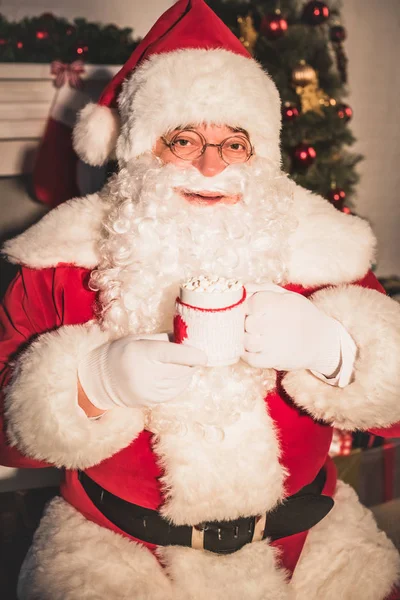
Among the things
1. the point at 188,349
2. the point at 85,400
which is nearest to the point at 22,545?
the point at 85,400

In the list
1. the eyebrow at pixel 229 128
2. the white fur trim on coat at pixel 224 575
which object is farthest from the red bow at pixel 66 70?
the white fur trim on coat at pixel 224 575

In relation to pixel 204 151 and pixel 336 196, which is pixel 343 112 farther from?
pixel 204 151

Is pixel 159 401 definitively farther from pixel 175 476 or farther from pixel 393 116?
pixel 393 116

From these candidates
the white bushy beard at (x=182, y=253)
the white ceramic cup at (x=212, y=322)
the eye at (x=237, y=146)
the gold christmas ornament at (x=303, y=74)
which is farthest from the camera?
the gold christmas ornament at (x=303, y=74)

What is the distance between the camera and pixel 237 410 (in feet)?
3.66

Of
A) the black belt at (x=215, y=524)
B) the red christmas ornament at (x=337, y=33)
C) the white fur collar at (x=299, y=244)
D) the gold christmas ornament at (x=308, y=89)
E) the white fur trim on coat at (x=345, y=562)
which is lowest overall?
the white fur trim on coat at (x=345, y=562)

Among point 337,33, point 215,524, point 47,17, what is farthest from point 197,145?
point 337,33

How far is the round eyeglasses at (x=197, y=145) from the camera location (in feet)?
3.88

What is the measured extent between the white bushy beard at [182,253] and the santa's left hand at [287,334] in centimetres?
12

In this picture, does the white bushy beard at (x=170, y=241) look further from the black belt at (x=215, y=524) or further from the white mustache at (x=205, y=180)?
the black belt at (x=215, y=524)

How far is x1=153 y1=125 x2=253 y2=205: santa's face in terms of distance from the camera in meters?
1.15

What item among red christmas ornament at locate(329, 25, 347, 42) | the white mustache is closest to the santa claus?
the white mustache

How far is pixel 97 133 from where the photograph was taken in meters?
1.33

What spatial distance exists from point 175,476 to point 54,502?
1.40ft
